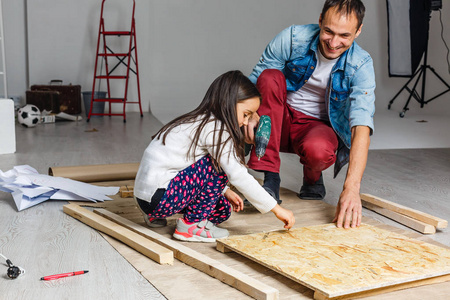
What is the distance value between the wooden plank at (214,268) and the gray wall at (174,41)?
401 centimetres

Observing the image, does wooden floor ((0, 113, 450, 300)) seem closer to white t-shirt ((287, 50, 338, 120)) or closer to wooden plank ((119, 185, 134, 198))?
wooden plank ((119, 185, 134, 198))

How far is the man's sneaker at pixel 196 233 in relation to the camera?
1.84m

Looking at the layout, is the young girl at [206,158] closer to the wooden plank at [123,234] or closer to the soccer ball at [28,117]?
the wooden plank at [123,234]

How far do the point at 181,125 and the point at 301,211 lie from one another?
787 millimetres

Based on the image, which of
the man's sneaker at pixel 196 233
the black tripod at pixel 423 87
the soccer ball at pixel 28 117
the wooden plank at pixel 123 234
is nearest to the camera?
the wooden plank at pixel 123 234

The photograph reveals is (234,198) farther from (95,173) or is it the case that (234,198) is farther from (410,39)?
(410,39)

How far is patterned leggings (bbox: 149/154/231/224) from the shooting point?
69.1 inches

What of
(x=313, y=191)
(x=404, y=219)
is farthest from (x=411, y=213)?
(x=313, y=191)

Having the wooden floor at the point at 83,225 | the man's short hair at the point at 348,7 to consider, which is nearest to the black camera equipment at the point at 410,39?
the wooden floor at the point at 83,225

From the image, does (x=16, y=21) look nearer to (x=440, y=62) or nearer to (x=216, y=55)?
(x=216, y=55)

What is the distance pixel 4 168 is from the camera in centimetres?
307

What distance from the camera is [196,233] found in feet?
6.07

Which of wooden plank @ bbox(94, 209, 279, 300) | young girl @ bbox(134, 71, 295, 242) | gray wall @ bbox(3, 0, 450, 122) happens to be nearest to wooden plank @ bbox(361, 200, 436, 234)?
young girl @ bbox(134, 71, 295, 242)

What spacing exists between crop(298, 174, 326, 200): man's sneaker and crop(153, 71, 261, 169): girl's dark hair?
84 cm
